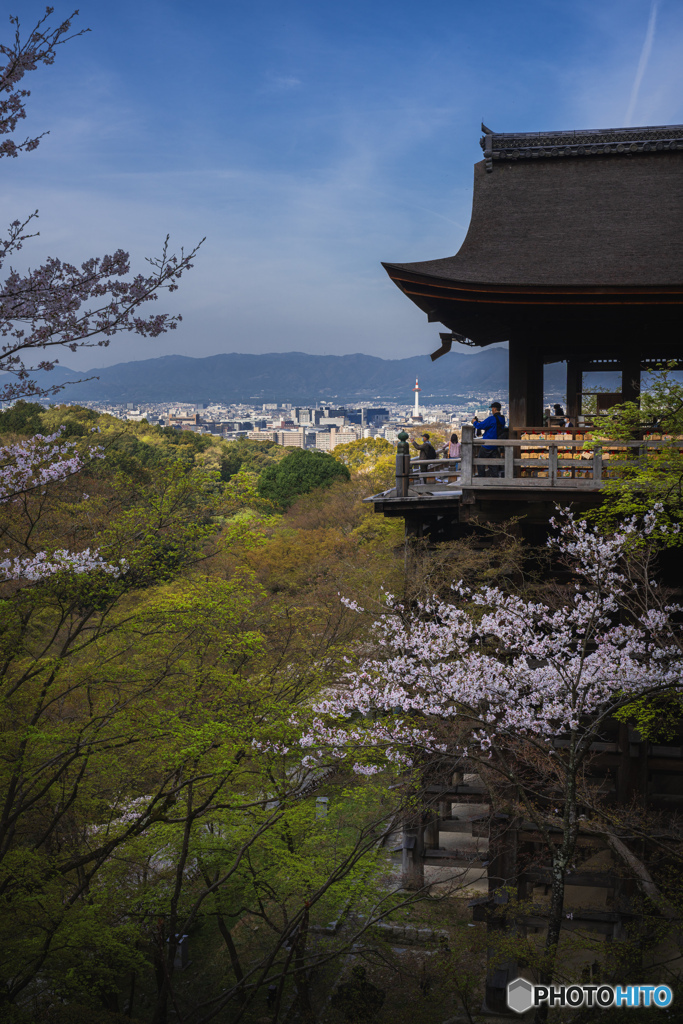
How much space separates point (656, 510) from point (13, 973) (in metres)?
9.43

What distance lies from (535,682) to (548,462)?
303 cm

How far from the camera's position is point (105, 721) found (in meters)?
10.2

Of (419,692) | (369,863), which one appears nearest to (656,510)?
(419,692)

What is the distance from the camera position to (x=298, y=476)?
1737 inches

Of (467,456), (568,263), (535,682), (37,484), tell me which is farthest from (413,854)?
(568,263)

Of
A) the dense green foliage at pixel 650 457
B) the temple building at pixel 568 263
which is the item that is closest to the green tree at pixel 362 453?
the temple building at pixel 568 263

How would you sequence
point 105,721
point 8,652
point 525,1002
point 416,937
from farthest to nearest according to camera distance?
point 416,937, point 525,1002, point 105,721, point 8,652

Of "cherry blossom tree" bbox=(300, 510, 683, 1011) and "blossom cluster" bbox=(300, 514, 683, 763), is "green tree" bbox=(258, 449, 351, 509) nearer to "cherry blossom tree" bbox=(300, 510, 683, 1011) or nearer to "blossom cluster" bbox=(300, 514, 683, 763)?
"cherry blossom tree" bbox=(300, 510, 683, 1011)

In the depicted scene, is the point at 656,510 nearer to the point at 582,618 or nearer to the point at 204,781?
the point at 582,618

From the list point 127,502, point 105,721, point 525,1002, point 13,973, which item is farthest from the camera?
point 127,502

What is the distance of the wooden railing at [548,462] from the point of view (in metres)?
10.0

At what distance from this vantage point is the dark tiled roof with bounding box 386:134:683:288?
36.7ft

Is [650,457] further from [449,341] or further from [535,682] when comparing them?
[449,341]

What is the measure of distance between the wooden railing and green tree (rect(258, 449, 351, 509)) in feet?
105
